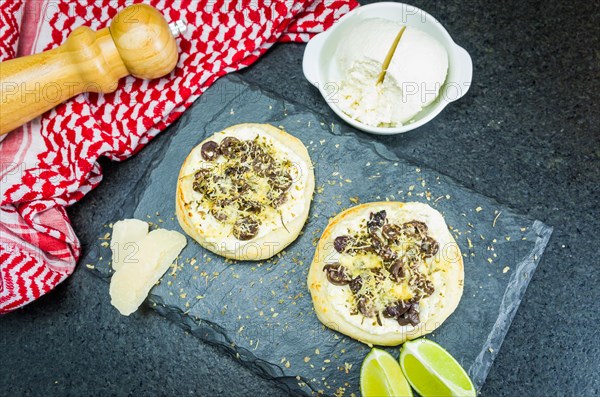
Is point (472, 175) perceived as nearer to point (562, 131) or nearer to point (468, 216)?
point (468, 216)

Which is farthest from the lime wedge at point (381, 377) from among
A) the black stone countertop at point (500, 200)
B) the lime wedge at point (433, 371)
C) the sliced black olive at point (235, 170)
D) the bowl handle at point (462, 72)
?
the bowl handle at point (462, 72)

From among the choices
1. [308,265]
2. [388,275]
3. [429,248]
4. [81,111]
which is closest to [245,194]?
[308,265]

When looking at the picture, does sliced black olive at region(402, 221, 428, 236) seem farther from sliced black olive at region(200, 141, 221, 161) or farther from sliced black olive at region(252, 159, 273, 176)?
sliced black olive at region(200, 141, 221, 161)

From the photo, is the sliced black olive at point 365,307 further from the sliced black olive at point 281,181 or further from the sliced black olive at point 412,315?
the sliced black olive at point 281,181

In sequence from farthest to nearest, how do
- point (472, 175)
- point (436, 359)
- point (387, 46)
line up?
point (472, 175) < point (387, 46) < point (436, 359)

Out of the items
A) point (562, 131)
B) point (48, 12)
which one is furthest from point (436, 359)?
point (48, 12)

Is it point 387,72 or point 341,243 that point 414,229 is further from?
point 387,72
